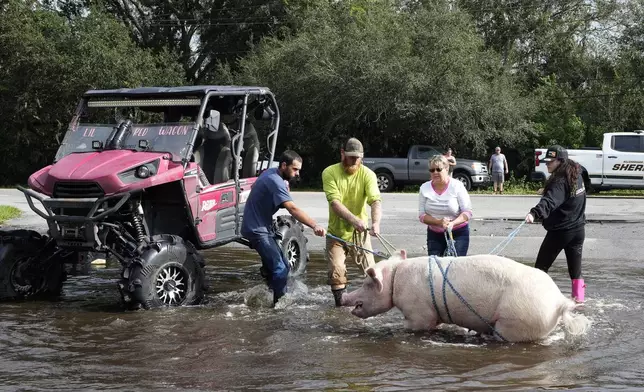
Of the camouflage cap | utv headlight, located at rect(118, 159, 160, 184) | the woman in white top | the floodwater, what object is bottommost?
the floodwater

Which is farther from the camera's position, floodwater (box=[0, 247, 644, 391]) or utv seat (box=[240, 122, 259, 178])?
utv seat (box=[240, 122, 259, 178])

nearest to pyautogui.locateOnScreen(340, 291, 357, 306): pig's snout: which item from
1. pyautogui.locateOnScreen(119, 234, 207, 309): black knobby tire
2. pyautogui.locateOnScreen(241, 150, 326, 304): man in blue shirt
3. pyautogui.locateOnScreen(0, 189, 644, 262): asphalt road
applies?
pyautogui.locateOnScreen(241, 150, 326, 304): man in blue shirt

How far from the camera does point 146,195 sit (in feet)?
33.0

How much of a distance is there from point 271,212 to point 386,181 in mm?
22761

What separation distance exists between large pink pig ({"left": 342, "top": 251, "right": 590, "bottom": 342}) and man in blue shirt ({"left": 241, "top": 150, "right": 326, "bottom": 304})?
4.41ft

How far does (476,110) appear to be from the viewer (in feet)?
109

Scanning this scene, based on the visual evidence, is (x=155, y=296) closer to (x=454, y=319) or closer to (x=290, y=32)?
(x=454, y=319)

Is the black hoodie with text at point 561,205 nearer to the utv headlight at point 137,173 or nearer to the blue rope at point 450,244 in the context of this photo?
the blue rope at point 450,244

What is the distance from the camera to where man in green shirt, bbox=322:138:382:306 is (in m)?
9.17

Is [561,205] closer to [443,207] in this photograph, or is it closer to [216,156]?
[443,207]

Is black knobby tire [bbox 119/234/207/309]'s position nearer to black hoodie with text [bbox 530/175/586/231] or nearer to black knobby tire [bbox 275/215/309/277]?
black knobby tire [bbox 275/215/309/277]

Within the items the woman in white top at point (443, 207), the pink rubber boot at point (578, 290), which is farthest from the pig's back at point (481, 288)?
the pink rubber boot at point (578, 290)

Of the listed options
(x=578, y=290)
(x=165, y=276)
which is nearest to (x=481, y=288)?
(x=578, y=290)

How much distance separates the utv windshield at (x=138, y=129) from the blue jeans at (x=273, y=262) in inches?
56.4
